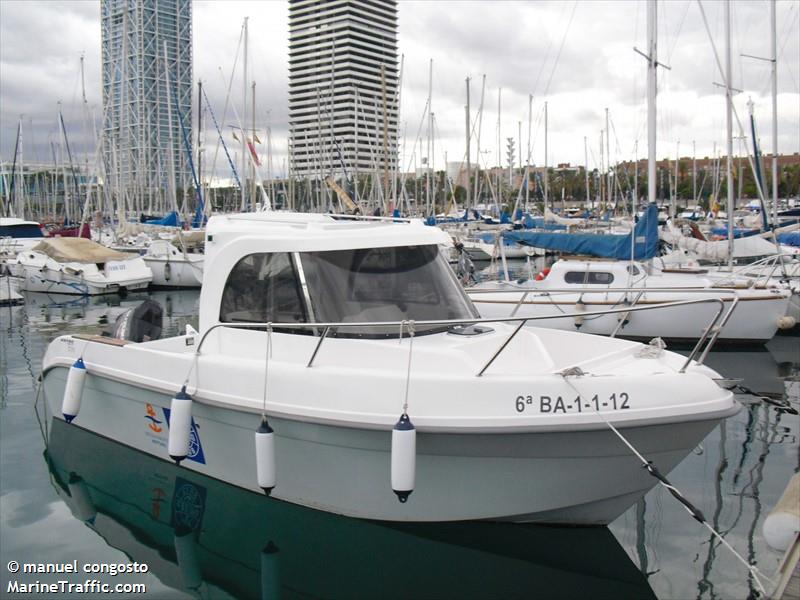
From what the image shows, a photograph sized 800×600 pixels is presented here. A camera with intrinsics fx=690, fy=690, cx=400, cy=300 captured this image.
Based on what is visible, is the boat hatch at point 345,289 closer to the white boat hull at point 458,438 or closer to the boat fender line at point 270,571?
the white boat hull at point 458,438

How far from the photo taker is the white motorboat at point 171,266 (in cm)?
2573

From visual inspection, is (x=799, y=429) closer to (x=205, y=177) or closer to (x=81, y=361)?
(x=81, y=361)

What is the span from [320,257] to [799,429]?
6.81 m

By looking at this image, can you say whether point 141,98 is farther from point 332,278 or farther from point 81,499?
point 332,278

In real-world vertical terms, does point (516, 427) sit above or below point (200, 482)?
above

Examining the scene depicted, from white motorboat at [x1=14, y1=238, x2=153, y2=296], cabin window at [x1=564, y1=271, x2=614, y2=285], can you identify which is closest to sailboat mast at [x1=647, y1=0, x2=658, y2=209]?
cabin window at [x1=564, y1=271, x2=614, y2=285]

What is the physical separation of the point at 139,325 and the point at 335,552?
4143 millimetres

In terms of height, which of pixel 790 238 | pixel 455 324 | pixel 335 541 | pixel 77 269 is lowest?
pixel 335 541

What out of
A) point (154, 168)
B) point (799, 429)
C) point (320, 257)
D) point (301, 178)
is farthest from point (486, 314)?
point (154, 168)

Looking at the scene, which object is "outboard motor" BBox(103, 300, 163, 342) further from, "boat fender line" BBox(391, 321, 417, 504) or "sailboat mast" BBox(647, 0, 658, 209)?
"sailboat mast" BBox(647, 0, 658, 209)

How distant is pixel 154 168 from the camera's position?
46312 mm

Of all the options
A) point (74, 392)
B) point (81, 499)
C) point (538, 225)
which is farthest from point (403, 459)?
point (538, 225)

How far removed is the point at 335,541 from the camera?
569cm

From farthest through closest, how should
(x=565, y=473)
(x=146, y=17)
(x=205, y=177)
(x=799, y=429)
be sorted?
(x=146, y=17) → (x=205, y=177) → (x=799, y=429) → (x=565, y=473)
